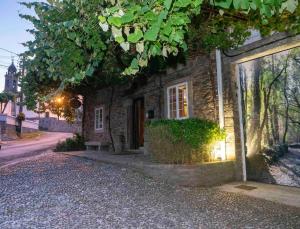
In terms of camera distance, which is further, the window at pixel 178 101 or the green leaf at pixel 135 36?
the window at pixel 178 101

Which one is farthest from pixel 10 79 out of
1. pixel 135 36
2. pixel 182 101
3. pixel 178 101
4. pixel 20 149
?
pixel 135 36

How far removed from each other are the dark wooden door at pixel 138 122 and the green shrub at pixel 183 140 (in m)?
5.40

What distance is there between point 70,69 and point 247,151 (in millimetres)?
6184

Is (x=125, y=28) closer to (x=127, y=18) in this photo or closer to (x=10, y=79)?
(x=127, y=18)

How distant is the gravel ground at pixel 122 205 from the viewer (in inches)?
189

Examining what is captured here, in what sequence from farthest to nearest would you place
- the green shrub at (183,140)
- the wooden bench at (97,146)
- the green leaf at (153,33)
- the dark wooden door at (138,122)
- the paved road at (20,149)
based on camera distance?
the wooden bench at (97,146) < the paved road at (20,149) < the dark wooden door at (138,122) < the green shrub at (183,140) < the green leaf at (153,33)

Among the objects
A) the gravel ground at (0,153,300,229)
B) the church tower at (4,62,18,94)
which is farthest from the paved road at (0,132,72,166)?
the church tower at (4,62,18,94)

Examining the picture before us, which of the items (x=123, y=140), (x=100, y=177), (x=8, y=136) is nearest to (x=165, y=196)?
(x=100, y=177)

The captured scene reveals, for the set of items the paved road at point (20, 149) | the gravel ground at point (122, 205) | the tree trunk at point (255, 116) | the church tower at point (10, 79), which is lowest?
the gravel ground at point (122, 205)

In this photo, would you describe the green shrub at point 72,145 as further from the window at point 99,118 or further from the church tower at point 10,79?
the church tower at point 10,79

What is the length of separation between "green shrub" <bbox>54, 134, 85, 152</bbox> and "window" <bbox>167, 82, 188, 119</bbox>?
8.24 metres

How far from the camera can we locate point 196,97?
32.4 feet

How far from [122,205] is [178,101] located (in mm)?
5850

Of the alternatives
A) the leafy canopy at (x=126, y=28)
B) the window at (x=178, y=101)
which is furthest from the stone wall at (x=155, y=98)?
the leafy canopy at (x=126, y=28)
